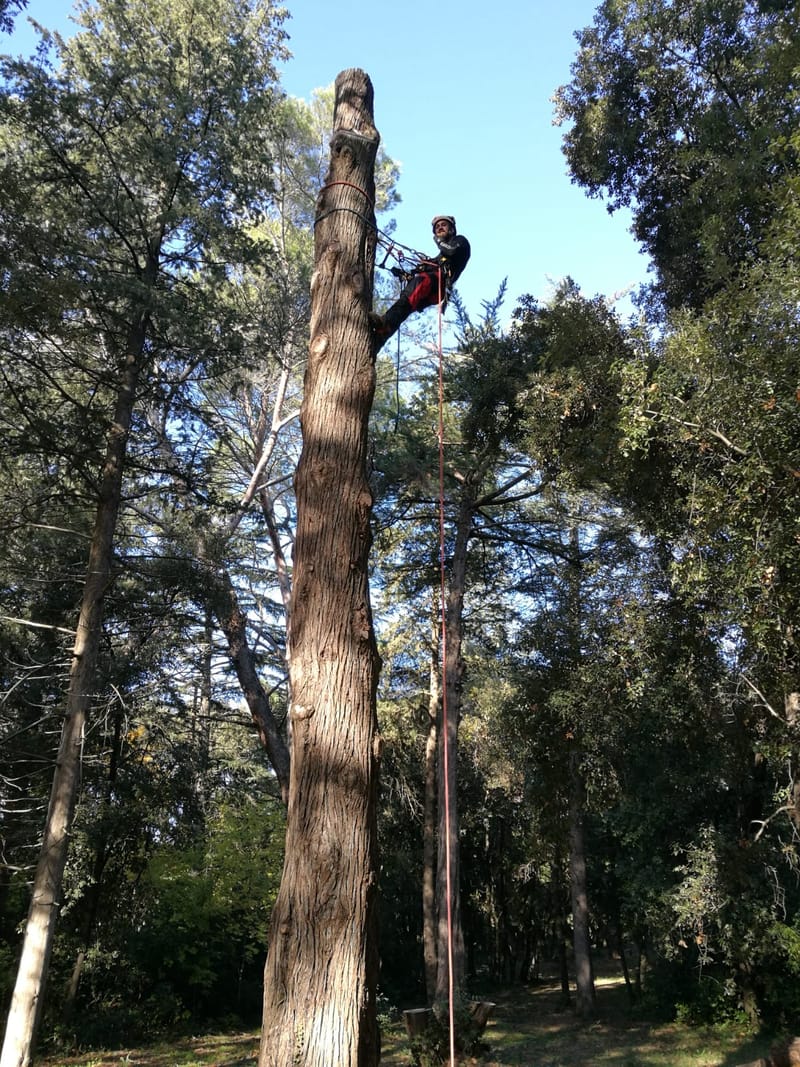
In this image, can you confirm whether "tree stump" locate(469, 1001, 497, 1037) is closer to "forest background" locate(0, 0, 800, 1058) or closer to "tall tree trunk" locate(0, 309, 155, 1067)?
"forest background" locate(0, 0, 800, 1058)

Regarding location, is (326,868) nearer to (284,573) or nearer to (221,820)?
(284,573)

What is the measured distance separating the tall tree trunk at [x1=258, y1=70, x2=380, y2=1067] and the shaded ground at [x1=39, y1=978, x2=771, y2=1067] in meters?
9.41

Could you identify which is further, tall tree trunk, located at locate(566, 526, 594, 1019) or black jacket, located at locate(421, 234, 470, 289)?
tall tree trunk, located at locate(566, 526, 594, 1019)

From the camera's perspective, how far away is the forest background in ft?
24.8

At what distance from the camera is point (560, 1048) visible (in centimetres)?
1285

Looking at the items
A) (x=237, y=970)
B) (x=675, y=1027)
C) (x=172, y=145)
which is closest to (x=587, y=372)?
(x=172, y=145)

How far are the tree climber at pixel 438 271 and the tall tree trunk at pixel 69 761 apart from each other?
16.1 feet

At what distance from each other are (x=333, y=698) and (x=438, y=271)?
3077mm

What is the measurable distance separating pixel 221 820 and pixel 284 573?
529 centimetres

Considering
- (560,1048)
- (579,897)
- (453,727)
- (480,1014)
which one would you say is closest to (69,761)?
(453,727)

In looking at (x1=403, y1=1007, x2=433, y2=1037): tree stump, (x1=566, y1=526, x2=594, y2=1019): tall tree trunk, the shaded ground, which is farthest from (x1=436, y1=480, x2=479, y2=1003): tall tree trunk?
(x1=566, y1=526, x2=594, y2=1019): tall tree trunk

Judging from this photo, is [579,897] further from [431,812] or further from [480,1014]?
[480,1014]

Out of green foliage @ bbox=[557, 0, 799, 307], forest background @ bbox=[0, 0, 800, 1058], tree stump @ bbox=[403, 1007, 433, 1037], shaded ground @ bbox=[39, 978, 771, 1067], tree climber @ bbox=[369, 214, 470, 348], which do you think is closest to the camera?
tree climber @ bbox=[369, 214, 470, 348]

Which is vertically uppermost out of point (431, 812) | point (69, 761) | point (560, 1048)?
point (431, 812)
